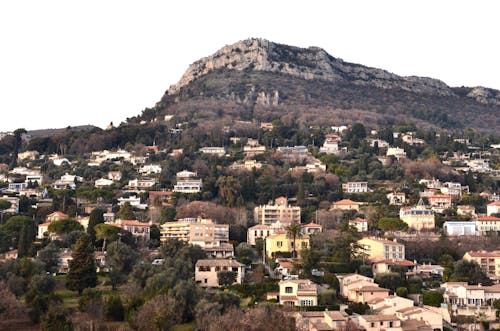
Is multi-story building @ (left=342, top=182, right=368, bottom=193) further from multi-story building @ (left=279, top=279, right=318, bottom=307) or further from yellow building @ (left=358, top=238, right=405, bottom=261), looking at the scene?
multi-story building @ (left=279, top=279, right=318, bottom=307)

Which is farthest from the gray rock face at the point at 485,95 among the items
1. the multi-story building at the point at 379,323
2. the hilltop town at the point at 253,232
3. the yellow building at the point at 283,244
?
the multi-story building at the point at 379,323

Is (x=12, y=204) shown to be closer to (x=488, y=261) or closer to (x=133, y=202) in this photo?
(x=133, y=202)

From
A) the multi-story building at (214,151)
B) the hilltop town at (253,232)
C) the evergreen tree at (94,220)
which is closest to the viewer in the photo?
the hilltop town at (253,232)

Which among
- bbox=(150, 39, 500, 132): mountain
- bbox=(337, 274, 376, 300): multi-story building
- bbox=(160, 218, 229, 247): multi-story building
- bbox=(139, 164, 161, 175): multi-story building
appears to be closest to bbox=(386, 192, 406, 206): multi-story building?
bbox=(160, 218, 229, 247): multi-story building

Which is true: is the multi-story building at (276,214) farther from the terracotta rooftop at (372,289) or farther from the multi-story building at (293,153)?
the terracotta rooftop at (372,289)

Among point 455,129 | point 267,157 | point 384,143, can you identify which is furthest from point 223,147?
point 455,129

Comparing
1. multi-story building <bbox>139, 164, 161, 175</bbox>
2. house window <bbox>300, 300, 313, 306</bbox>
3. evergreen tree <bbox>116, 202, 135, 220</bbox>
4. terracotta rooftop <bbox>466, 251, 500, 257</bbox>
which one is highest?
multi-story building <bbox>139, 164, 161, 175</bbox>
